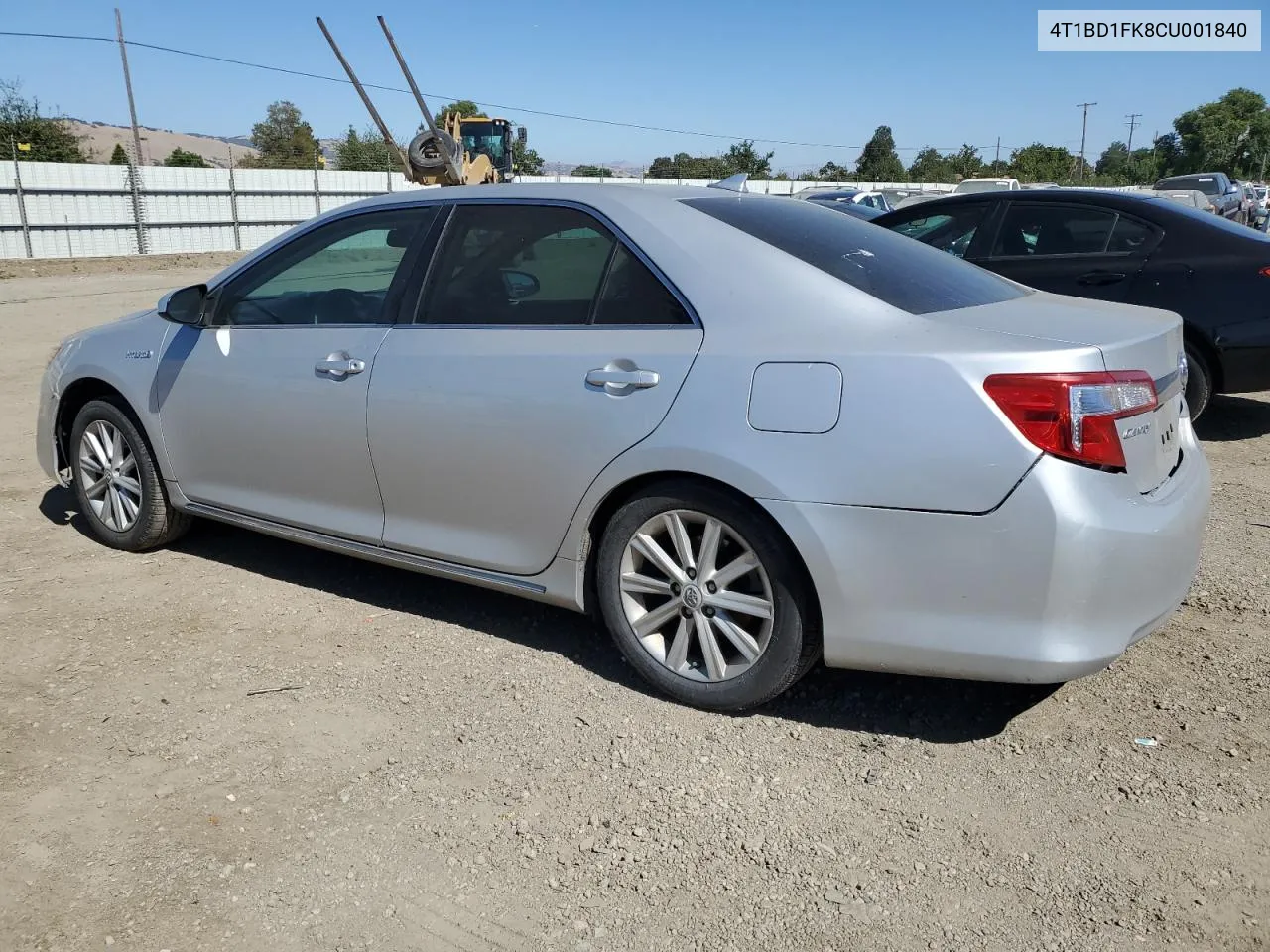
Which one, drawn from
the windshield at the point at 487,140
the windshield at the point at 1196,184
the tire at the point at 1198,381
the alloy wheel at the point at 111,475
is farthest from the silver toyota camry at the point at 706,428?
the windshield at the point at 487,140

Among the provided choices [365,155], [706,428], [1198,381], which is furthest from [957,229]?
[365,155]

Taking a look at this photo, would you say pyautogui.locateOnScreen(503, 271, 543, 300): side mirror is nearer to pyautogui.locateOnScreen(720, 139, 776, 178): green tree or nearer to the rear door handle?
the rear door handle

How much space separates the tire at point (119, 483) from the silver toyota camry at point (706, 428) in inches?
9.3

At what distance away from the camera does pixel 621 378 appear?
11.1 feet

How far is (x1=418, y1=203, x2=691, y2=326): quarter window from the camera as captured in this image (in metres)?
3.52

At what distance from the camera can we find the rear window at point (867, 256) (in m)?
3.37

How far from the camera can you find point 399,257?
4.10 m

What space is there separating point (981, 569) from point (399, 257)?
96.5 inches

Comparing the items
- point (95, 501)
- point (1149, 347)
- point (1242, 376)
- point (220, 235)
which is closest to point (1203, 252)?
point (1242, 376)

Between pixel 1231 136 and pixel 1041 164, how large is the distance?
2817 cm

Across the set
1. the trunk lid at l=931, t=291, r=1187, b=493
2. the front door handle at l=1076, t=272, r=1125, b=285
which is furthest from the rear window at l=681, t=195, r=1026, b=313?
the front door handle at l=1076, t=272, r=1125, b=285

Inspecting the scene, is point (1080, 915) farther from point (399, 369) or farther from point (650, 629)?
point (399, 369)

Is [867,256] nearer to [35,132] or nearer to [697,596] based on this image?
[697,596]

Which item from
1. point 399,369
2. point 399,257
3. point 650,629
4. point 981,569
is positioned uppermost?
point 399,257
